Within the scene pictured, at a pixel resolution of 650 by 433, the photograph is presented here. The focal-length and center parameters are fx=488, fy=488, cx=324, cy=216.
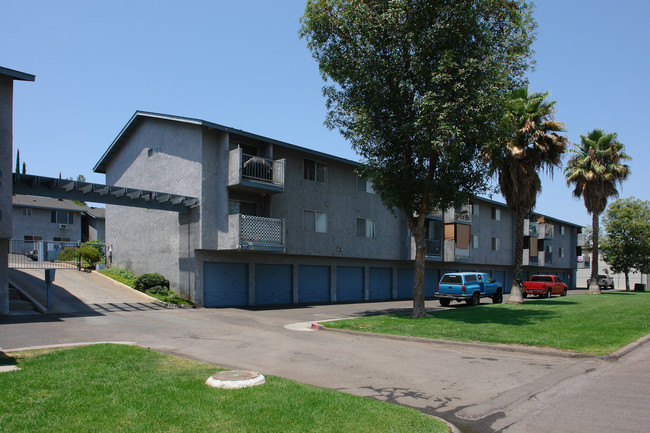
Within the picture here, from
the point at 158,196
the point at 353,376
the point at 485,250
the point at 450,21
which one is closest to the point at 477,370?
the point at 353,376

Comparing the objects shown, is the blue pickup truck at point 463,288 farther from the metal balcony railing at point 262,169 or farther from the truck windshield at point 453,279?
the metal balcony railing at point 262,169

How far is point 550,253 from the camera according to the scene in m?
55.1

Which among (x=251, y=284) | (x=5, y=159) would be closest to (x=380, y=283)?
(x=251, y=284)

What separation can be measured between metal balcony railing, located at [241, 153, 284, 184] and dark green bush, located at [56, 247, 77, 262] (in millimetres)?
15235

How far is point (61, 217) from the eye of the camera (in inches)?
1874

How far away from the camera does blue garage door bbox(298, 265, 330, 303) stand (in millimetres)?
28703

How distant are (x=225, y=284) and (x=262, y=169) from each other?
20.0 ft

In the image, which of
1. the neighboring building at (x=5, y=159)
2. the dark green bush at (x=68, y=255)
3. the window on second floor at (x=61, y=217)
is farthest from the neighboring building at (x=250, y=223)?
the window on second floor at (x=61, y=217)

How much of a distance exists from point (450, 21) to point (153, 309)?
16594 millimetres

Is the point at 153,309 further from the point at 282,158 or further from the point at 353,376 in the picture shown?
the point at 353,376

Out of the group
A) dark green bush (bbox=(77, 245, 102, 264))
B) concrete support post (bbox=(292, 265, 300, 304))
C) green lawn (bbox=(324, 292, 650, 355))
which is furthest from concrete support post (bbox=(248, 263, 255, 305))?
dark green bush (bbox=(77, 245, 102, 264))

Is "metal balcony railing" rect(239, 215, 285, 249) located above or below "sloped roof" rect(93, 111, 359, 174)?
below

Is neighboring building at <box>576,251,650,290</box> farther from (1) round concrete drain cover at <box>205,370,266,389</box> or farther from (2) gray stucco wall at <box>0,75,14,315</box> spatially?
(1) round concrete drain cover at <box>205,370,266,389</box>

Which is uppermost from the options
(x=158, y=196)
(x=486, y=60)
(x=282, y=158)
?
(x=486, y=60)
